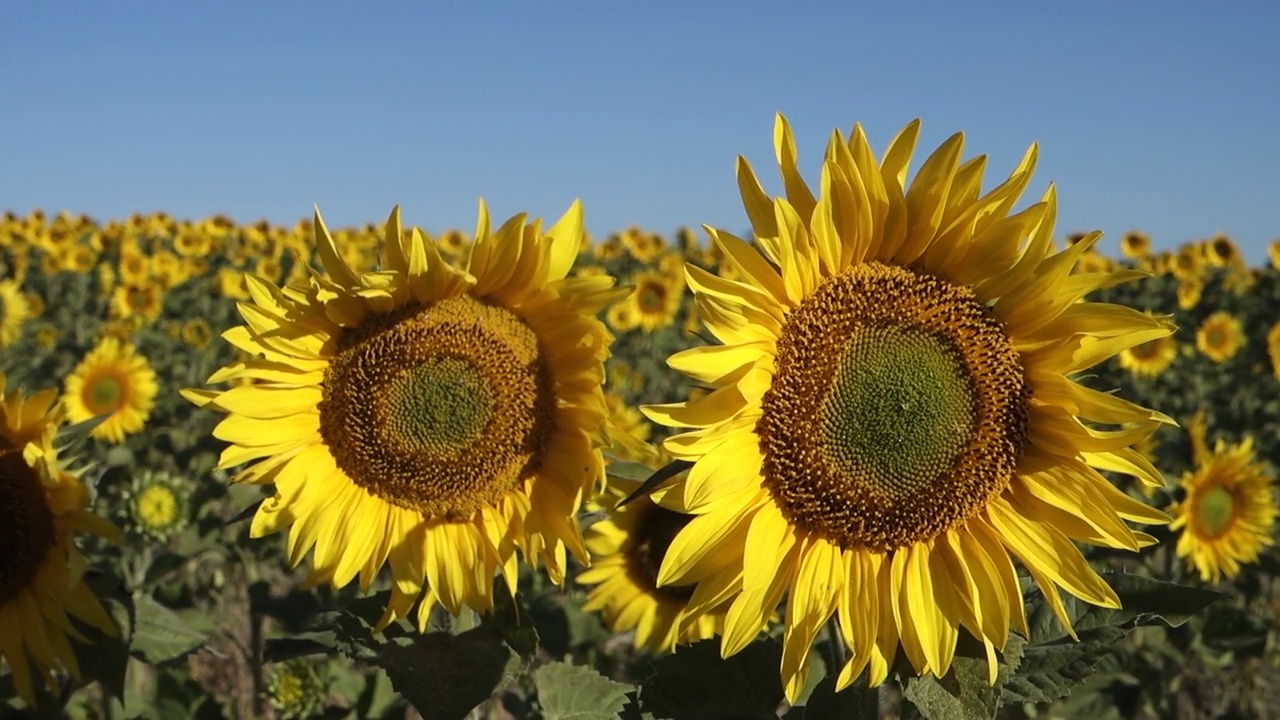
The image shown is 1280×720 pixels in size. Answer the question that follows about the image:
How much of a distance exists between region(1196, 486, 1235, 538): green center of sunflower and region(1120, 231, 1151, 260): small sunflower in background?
38.8 ft

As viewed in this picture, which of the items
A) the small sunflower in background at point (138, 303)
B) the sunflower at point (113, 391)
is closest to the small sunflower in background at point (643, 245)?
the small sunflower in background at point (138, 303)

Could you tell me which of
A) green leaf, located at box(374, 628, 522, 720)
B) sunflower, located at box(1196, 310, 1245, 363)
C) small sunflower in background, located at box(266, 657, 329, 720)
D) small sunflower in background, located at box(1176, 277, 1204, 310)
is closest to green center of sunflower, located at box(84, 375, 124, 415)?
small sunflower in background, located at box(266, 657, 329, 720)

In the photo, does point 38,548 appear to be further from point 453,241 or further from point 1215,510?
point 453,241

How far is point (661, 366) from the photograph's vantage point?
12.2 metres

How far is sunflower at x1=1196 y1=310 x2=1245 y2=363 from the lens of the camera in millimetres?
11180

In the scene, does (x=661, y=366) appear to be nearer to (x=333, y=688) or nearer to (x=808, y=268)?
(x=333, y=688)

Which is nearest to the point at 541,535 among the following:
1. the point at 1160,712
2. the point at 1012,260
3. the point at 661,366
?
the point at 1012,260

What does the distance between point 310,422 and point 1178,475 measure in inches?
182

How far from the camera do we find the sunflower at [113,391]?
276 inches

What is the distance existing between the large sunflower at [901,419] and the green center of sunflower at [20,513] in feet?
5.51

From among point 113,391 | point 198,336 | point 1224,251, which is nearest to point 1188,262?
point 1224,251

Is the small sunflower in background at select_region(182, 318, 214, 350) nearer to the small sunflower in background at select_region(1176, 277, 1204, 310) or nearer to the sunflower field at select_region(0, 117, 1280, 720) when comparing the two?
the sunflower field at select_region(0, 117, 1280, 720)

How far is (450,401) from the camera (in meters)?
2.52

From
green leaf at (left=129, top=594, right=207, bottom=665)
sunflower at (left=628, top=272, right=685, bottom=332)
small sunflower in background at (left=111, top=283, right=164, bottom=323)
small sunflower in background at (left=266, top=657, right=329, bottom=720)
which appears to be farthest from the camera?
sunflower at (left=628, top=272, right=685, bottom=332)
